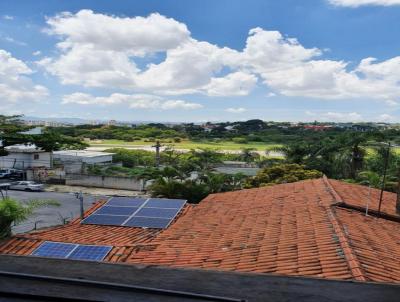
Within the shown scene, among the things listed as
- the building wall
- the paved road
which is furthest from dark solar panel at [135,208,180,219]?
the building wall

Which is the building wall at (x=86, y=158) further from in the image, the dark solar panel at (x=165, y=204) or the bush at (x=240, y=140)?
the bush at (x=240, y=140)

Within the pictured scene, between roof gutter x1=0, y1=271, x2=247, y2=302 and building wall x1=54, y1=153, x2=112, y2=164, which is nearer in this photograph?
roof gutter x1=0, y1=271, x2=247, y2=302

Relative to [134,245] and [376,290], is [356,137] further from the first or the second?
[376,290]

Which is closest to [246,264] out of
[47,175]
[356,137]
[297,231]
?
[297,231]

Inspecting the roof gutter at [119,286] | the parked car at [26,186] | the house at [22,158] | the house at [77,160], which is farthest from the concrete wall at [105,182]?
the roof gutter at [119,286]

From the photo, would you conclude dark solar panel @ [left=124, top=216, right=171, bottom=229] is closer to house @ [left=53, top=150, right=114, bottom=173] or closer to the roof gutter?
the roof gutter

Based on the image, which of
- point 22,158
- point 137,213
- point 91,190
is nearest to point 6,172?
point 22,158
